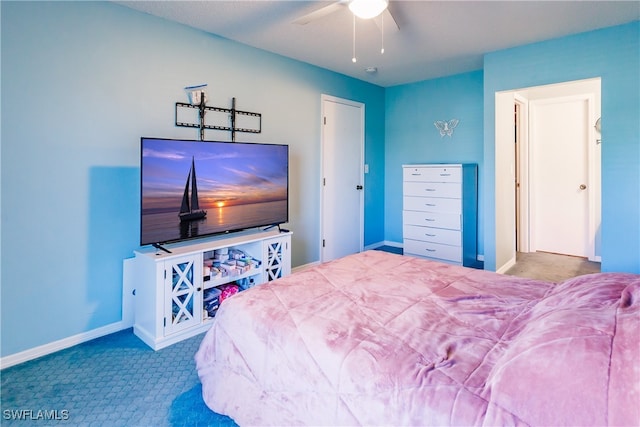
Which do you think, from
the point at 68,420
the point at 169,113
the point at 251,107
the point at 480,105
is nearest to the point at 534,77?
the point at 480,105

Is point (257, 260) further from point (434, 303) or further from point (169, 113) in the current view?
point (434, 303)

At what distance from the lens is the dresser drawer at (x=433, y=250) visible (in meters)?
4.27

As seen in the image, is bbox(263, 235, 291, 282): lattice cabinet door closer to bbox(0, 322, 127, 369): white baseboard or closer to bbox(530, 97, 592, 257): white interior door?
bbox(0, 322, 127, 369): white baseboard

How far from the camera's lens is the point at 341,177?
4551mm

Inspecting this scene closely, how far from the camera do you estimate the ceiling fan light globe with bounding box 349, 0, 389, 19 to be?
6.76 ft

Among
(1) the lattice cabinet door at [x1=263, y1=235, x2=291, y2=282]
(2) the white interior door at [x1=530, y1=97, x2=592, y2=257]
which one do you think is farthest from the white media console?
(2) the white interior door at [x1=530, y1=97, x2=592, y2=257]

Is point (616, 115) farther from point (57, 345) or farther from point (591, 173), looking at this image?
point (57, 345)

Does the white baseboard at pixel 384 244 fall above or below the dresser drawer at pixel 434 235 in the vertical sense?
below

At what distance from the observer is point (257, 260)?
3.11m

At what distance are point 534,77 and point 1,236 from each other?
4.49 metres

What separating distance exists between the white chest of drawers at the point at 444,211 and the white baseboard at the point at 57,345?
11.2ft

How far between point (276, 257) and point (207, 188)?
34.9 inches

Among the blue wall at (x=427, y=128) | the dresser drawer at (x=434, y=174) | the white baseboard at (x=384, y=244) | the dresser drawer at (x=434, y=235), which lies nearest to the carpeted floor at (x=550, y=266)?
the blue wall at (x=427, y=128)

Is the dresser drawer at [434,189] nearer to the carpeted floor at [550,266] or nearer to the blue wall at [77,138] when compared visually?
the carpeted floor at [550,266]
